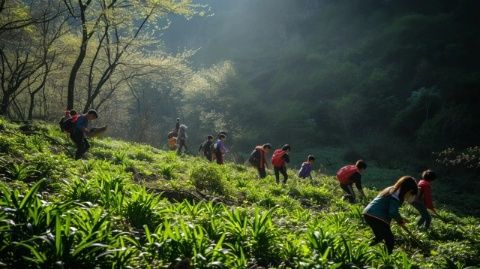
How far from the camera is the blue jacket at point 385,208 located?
6.96 metres

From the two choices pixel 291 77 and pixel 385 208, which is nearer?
pixel 385 208

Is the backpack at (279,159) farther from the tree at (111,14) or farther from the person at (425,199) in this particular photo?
the tree at (111,14)

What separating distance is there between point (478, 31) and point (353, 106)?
15.9 meters

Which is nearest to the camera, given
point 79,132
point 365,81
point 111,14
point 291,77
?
point 79,132

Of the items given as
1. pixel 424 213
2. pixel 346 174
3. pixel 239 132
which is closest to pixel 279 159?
pixel 346 174

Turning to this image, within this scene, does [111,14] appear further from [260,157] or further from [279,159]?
[279,159]

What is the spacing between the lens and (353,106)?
1735 inches

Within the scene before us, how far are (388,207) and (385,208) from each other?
5 centimetres

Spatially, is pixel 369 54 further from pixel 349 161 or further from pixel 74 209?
pixel 74 209

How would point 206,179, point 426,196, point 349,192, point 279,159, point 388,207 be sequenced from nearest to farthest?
1. point 388,207
2. point 426,196
3. point 206,179
4. point 349,192
5. point 279,159

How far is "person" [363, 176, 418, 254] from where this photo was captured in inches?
277

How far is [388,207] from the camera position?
23.3 feet

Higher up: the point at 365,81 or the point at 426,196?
the point at 365,81

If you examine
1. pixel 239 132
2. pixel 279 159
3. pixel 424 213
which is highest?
pixel 239 132
